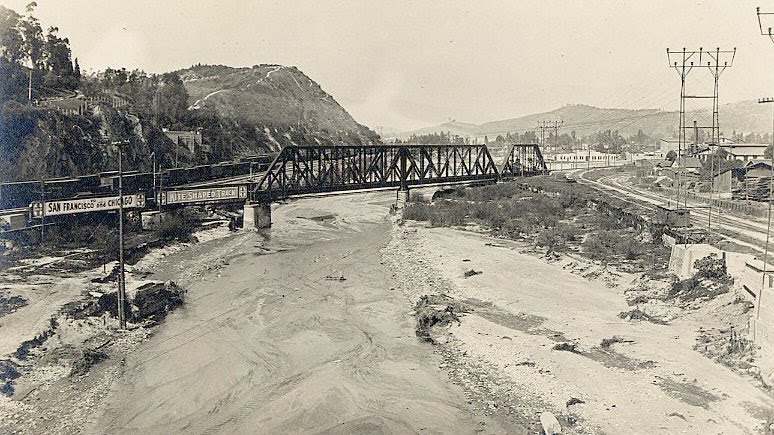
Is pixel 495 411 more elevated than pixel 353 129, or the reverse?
pixel 353 129

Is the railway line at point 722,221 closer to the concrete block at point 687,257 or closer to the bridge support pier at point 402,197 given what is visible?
the concrete block at point 687,257

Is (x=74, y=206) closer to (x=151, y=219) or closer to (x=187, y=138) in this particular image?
(x=151, y=219)

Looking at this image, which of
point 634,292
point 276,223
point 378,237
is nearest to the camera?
point 634,292

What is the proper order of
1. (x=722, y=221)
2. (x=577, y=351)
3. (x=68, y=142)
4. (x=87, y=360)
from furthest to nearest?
1. (x=68, y=142)
2. (x=722, y=221)
3. (x=577, y=351)
4. (x=87, y=360)

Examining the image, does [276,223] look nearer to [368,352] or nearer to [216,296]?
[216,296]

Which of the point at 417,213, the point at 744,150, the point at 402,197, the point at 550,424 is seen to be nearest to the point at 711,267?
the point at 550,424

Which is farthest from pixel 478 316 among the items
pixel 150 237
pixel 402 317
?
pixel 150 237
